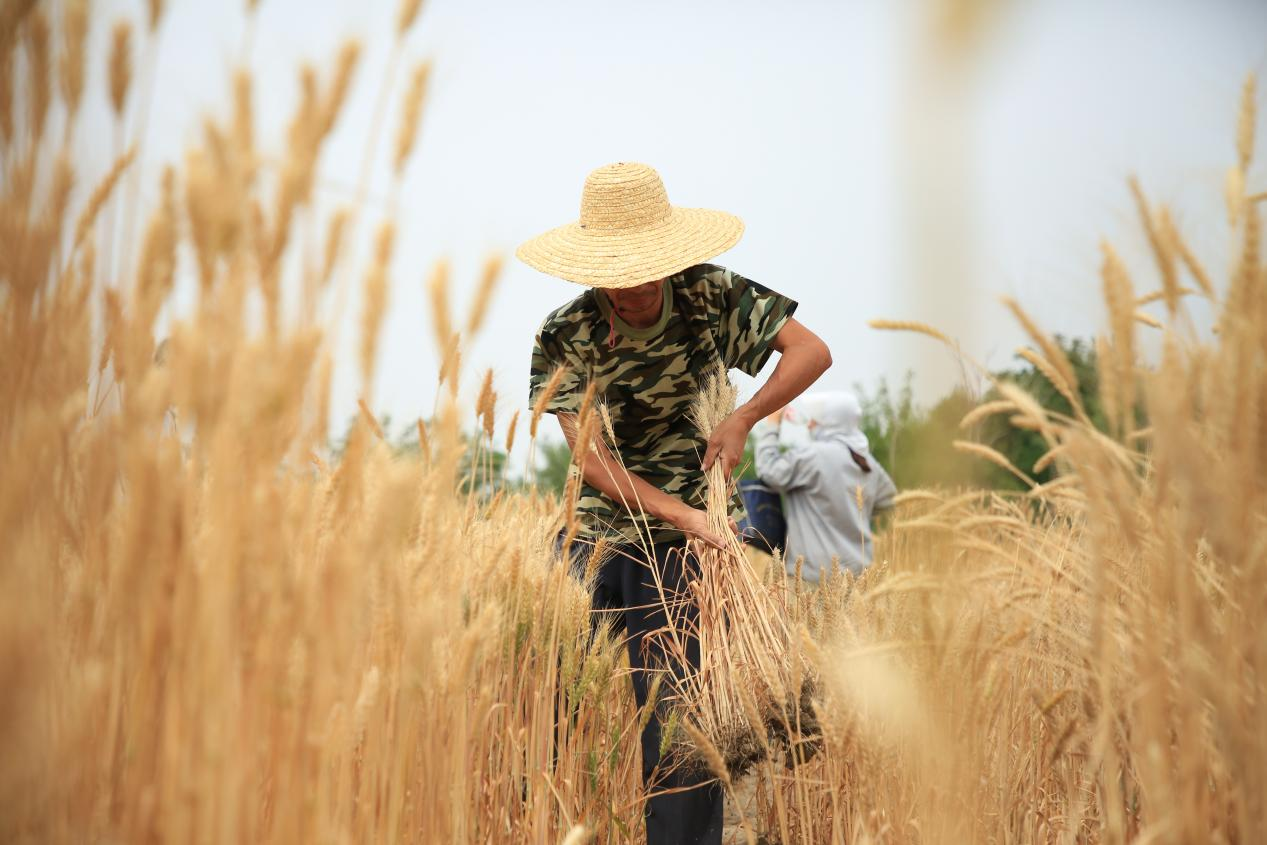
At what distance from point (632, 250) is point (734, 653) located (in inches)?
39.4

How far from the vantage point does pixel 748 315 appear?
2.64 metres

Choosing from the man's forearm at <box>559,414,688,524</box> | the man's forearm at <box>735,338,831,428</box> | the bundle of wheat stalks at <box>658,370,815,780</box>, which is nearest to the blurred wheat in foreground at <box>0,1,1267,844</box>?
the bundle of wheat stalks at <box>658,370,815,780</box>

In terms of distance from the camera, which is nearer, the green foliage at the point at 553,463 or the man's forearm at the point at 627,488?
the man's forearm at the point at 627,488

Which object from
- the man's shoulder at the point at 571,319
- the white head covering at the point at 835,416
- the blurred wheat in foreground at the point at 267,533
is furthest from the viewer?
the white head covering at the point at 835,416

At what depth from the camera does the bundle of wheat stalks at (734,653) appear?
76.7 inches

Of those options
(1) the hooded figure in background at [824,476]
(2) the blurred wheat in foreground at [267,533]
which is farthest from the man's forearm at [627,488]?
(1) the hooded figure in background at [824,476]

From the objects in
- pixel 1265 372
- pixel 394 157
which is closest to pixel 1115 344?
pixel 1265 372

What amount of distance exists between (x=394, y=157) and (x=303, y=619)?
0.52 m

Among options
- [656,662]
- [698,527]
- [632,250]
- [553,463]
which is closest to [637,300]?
[632,250]

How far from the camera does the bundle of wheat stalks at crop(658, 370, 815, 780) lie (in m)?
1.95

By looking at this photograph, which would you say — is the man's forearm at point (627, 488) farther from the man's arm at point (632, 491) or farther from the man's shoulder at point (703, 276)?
the man's shoulder at point (703, 276)

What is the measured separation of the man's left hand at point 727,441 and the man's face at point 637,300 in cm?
38

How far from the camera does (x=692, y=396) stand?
2.65 m

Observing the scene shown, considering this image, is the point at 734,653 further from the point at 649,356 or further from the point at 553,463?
the point at 553,463
